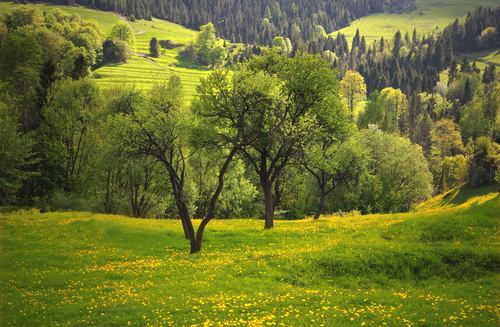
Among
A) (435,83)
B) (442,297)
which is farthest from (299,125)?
(435,83)

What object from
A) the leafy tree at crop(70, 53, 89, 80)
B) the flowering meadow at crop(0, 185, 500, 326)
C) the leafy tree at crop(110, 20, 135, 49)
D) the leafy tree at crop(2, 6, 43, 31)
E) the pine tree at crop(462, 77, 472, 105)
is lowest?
the flowering meadow at crop(0, 185, 500, 326)

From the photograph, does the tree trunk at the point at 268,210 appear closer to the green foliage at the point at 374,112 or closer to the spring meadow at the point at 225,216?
the spring meadow at the point at 225,216

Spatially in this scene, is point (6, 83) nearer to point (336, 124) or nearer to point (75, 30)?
point (336, 124)

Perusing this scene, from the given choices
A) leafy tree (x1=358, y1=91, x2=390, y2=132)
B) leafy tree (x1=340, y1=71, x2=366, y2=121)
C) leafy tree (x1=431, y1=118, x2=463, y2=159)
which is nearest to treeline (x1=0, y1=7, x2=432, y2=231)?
leafy tree (x1=358, y1=91, x2=390, y2=132)

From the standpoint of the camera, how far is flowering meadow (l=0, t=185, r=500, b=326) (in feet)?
35.5

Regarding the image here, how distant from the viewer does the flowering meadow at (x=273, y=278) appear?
10.8 m

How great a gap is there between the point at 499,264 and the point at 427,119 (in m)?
127

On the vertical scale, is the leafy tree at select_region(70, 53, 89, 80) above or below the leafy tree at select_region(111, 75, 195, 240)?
above

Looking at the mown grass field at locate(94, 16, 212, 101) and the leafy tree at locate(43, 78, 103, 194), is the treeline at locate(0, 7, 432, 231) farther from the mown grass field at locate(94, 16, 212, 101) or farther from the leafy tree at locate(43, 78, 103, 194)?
the mown grass field at locate(94, 16, 212, 101)

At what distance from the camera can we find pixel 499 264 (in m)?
14.4

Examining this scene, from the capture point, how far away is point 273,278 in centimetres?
1509

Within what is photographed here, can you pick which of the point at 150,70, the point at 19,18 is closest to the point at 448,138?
the point at 19,18

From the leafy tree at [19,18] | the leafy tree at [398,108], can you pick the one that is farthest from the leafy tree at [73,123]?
the leafy tree at [398,108]

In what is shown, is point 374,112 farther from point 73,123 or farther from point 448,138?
point 73,123
